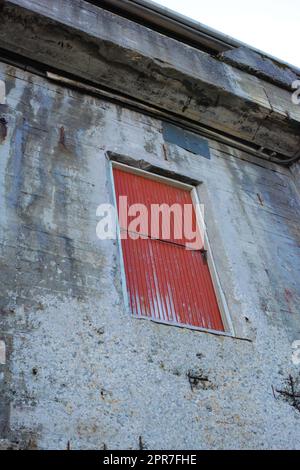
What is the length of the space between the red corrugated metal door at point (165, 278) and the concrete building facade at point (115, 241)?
186mm

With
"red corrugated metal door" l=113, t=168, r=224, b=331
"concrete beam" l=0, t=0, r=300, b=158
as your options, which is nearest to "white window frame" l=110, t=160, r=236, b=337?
"red corrugated metal door" l=113, t=168, r=224, b=331

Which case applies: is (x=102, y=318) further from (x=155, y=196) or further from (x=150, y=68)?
(x=150, y=68)

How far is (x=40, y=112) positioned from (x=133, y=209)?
59.0 inches

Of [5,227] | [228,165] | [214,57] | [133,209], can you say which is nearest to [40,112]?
[133,209]

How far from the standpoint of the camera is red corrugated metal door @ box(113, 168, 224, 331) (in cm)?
432

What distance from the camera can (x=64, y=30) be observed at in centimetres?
564

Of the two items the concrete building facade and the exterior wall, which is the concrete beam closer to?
the concrete building facade

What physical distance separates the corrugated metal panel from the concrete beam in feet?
4.75

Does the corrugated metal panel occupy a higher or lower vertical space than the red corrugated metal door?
higher

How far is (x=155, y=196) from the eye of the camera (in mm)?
5324

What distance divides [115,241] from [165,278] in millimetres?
584

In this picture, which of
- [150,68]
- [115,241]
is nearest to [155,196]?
[115,241]
